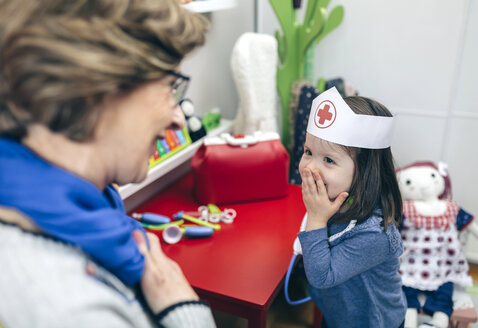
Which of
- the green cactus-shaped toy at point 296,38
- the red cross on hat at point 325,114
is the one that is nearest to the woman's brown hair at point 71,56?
the red cross on hat at point 325,114

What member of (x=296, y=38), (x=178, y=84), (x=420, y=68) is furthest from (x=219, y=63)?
(x=178, y=84)

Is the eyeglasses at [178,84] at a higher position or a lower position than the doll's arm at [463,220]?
higher

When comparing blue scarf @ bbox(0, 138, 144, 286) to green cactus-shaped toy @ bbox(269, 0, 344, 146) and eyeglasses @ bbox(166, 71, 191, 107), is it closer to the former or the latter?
eyeglasses @ bbox(166, 71, 191, 107)

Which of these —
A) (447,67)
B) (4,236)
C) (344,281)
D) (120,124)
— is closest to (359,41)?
(447,67)

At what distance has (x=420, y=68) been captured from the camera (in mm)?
1857

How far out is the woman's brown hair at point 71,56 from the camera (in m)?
0.43

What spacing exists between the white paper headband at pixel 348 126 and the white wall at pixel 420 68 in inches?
42.5

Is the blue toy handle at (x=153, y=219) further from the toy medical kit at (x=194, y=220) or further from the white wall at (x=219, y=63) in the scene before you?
the white wall at (x=219, y=63)

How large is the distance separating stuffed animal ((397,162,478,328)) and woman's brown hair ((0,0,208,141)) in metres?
1.38

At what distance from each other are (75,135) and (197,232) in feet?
2.54

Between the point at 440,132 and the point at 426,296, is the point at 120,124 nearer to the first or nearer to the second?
the point at 426,296

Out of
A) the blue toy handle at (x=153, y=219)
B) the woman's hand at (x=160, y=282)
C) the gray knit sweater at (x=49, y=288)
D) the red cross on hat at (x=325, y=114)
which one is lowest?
the blue toy handle at (x=153, y=219)

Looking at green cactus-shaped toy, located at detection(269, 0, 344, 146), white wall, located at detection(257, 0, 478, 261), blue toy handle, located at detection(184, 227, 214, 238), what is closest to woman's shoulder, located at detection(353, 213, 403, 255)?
blue toy handle, located at detection(184, 227, 214, 238)

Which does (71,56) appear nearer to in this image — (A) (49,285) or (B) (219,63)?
→ (A) (49,285)
